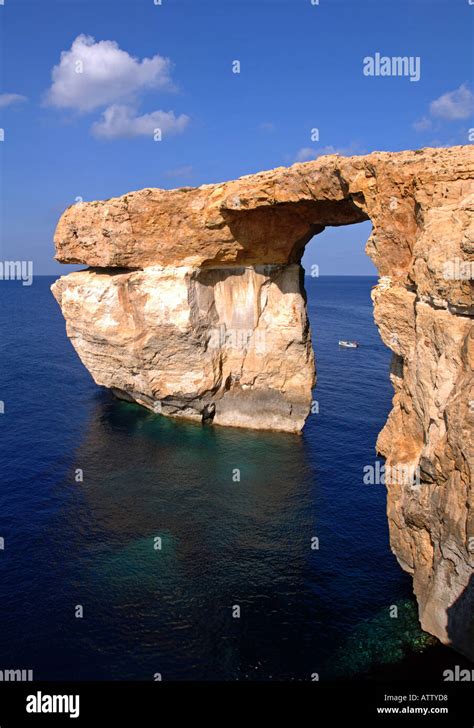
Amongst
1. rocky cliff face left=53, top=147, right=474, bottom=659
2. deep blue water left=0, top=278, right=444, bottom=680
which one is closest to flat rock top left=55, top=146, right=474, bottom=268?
rocky cliff face left=53, top=147, right=474, bottom=659

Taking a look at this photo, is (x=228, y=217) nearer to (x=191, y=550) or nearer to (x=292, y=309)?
(x=292, y=309)

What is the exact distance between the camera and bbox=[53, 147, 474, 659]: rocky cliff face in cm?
1850

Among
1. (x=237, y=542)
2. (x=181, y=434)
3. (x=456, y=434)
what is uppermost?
(x=456, y=434)

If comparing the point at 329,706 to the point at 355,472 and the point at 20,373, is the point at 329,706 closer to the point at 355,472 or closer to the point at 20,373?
the point at 355,472

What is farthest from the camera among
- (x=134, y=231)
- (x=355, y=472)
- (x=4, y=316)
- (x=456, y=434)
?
(x=4, y=316)

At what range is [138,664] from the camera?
20.6m

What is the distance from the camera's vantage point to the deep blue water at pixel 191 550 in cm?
2127

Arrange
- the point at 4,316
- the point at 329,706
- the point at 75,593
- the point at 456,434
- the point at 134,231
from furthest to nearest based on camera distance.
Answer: the point at 4,316, the point at 134,231, the point at 75,593, the point at 329,706, the point at 456,434

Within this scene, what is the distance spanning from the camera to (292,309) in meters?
42.5

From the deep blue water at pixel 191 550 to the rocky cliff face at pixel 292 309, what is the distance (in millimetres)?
3323

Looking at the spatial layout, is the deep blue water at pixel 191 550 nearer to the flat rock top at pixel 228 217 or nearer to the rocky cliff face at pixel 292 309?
the rocky cliff face at pixel 292 309

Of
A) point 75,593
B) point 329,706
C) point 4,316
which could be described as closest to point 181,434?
point 75,593

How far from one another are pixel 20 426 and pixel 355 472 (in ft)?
87.9

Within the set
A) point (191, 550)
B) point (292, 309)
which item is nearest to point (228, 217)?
point (292, 309)
